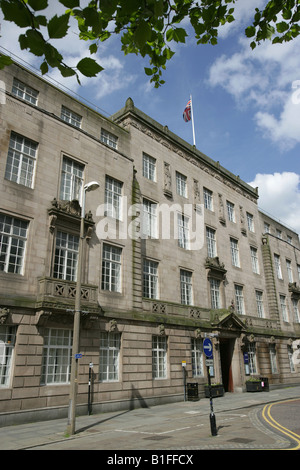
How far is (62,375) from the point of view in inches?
705

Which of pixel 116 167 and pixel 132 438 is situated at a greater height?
pixel 116 167

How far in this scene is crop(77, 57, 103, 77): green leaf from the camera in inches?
160

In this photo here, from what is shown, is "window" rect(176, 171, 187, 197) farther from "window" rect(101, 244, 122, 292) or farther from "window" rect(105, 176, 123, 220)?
"window" rect(101, 244, 122, 292)

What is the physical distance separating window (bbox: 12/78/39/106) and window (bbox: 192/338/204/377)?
20809 mm

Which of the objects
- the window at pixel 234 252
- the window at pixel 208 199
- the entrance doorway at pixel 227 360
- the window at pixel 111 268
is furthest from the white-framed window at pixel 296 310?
Answer: the window at pixel 111 268

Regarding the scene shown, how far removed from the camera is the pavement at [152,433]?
10.3m

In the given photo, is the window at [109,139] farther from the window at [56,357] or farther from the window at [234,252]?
the window at [234,252]

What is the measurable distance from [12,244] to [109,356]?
8.80 meters

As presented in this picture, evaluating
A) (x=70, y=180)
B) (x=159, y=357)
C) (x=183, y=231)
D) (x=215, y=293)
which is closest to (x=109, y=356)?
(x=159, y=357)

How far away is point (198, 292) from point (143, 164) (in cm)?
1192

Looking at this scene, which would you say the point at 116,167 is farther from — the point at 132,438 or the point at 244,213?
the point at 244,213

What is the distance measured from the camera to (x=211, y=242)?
34281 mm
